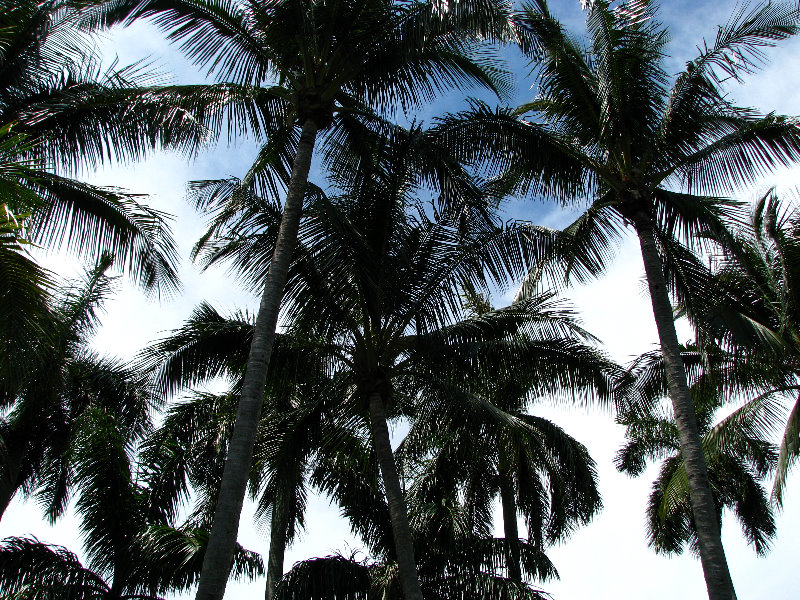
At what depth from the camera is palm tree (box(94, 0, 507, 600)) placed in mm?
9773

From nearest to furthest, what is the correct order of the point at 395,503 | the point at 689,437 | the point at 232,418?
the point at 689,437, the point at 395,503, the point at 232,418

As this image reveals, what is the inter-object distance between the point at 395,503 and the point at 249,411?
3467mm

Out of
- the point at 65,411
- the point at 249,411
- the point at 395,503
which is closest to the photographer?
the point at 249,411

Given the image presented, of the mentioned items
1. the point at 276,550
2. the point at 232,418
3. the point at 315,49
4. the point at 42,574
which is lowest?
the point at 42,574

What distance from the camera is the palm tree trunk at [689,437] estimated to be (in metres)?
8.41

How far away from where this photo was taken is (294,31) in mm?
10188

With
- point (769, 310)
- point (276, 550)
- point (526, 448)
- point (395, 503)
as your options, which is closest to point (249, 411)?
point (395, 503)

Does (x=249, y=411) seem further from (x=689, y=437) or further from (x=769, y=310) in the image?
(x=769, y=310)

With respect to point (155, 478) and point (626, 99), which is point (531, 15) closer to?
point (626, 99)

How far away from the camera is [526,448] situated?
1080 cm

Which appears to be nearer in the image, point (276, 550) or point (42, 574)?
point (42, 574)

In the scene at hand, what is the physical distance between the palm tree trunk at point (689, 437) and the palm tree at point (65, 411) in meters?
8.09

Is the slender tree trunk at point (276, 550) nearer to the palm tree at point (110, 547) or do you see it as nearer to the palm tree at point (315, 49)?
the palm tree at point (110, 547)

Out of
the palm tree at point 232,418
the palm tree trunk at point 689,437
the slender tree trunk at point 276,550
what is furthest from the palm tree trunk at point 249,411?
the slender tree trunk at point 276,550
